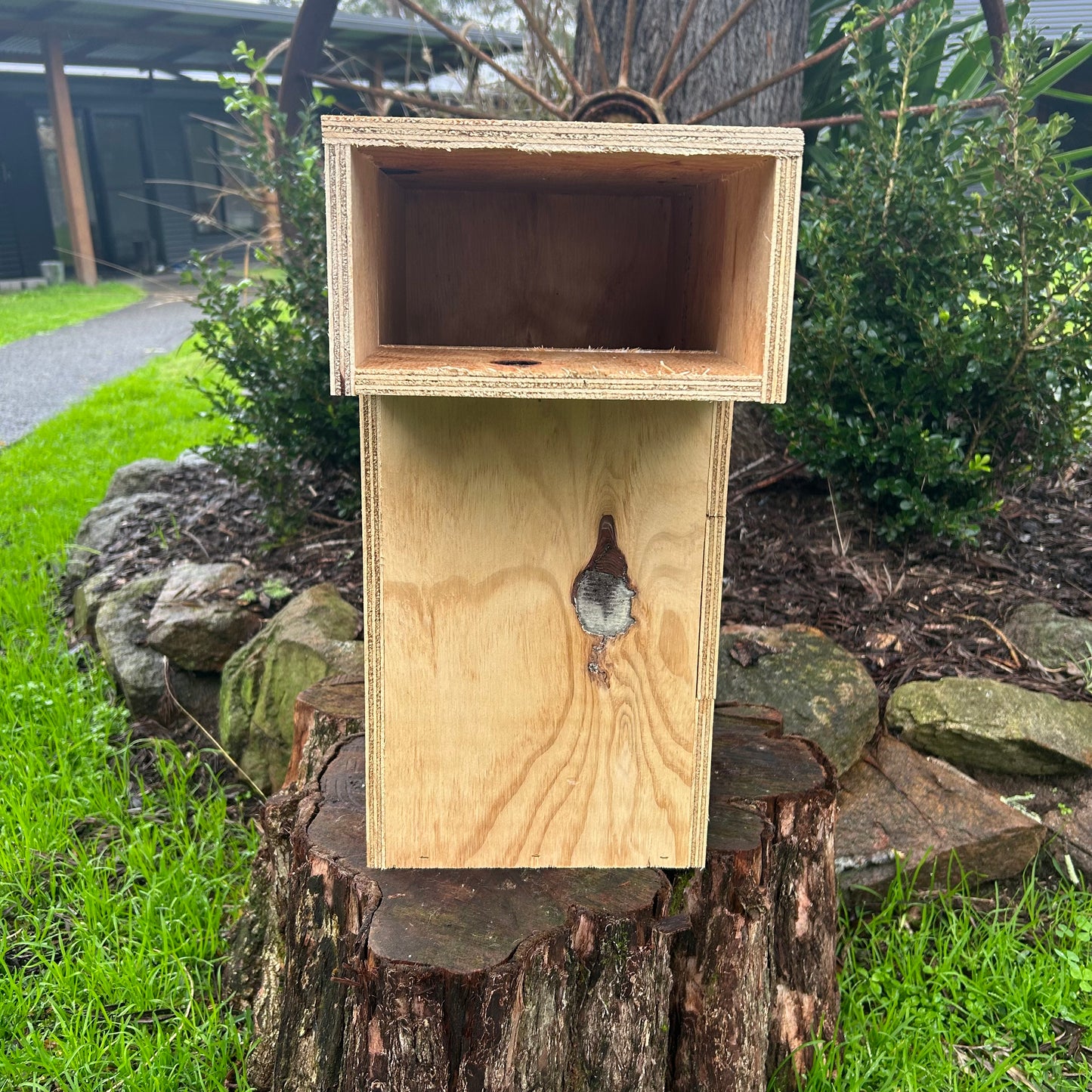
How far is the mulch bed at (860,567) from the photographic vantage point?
2.66 m

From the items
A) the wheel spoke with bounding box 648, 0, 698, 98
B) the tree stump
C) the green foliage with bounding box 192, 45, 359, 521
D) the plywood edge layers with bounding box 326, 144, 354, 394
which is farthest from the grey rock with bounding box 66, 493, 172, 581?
the plywood edge layers with bounding box 326, 144, 354, 394

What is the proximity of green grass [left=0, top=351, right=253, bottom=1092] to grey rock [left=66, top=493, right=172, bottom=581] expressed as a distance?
143 mm

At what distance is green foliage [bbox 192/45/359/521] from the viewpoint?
3.12 metres

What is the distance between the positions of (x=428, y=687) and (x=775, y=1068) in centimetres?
102

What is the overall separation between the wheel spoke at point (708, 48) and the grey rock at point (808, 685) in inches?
67.1

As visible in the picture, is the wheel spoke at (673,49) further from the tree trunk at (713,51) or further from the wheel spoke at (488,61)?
the wheel spoke at (488,61)

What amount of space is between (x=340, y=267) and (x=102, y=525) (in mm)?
3143

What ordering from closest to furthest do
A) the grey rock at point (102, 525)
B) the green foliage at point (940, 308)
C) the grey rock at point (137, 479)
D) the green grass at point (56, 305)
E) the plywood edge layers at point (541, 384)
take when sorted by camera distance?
the plywood edge layers at point (541, 384)
the green foliage at point (940, 308)
the grey rock at point (102, 525)
the grey rock at point (137, 479)
the green grass at point (56, 305)

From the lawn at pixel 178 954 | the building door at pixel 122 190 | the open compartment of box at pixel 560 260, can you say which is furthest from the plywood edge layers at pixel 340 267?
the building door at pixel 122 190

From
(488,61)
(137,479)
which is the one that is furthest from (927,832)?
(137,479)

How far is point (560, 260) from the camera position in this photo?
1738mm

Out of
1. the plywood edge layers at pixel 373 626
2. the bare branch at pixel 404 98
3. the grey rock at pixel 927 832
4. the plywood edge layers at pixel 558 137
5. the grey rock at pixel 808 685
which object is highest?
the bare branch at pixel 404 98

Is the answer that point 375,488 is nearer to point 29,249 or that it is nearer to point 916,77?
point 916,77

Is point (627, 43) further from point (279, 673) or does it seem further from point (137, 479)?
point (137, 479)
